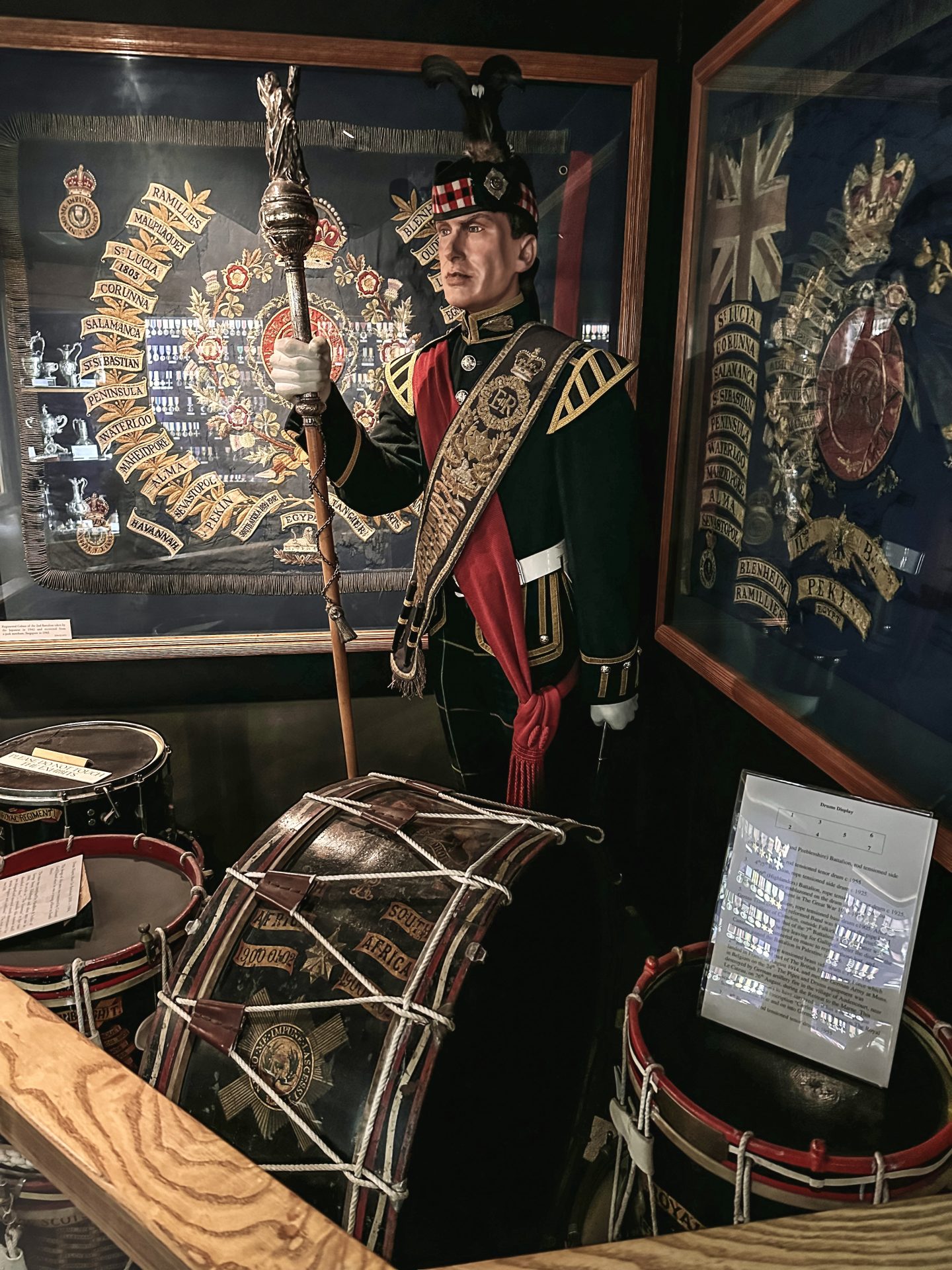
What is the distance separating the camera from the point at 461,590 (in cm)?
187

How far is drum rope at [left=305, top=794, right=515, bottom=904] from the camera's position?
1.31m

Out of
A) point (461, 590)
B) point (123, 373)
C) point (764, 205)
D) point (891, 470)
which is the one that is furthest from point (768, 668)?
point (123, 373)

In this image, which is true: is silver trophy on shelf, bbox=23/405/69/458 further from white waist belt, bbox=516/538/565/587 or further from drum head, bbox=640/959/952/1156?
drum head, bbox=640/959/952/1156

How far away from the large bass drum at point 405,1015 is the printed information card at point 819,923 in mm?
312

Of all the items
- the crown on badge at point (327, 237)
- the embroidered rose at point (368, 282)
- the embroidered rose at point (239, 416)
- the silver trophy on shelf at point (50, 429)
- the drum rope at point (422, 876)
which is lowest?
the drum rope at point (422, 876)

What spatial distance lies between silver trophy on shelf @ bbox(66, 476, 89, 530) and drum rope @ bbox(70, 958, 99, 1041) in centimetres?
115

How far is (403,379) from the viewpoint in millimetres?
1897

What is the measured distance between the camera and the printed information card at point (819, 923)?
119 cm

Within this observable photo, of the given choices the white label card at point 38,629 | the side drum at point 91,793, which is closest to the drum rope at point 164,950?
the side drum at point 91,793

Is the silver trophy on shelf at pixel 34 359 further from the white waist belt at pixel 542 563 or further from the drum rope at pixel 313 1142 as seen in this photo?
the drum rope at pixel 313 1142

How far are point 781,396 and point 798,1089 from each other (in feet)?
3.85

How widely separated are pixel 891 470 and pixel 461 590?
2.82ft

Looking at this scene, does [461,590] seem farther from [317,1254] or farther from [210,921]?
[317,1254]

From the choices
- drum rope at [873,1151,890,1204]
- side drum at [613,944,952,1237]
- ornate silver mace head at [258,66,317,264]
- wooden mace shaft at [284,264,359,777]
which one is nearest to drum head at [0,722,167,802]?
wooden mace shaft at [284,264,359,777]
